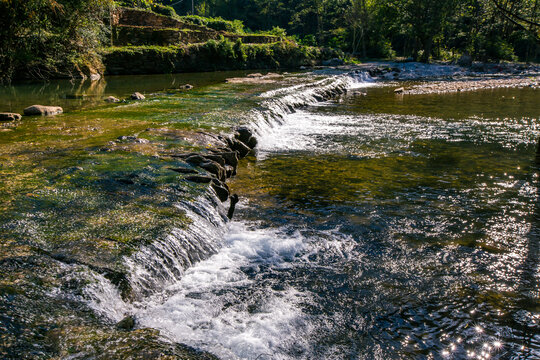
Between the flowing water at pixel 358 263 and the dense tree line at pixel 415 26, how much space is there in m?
29.1

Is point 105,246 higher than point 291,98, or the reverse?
point 291,98

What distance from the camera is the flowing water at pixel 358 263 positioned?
3.55m

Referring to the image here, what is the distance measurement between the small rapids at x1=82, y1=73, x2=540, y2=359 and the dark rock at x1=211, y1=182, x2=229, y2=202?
0.26m

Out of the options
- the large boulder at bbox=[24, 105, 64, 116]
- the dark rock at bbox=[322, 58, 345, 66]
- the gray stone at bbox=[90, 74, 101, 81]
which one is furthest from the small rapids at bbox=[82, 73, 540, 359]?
the dark rock at bbox=[322, 58, 345, 66]

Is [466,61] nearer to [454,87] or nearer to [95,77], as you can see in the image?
[454,87]

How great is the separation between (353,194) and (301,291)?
327cm

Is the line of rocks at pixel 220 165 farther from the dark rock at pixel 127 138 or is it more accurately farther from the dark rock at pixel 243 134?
the dark rock at pixel 127 138

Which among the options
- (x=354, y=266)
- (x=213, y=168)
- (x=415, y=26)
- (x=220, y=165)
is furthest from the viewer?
(x=415, y=26)

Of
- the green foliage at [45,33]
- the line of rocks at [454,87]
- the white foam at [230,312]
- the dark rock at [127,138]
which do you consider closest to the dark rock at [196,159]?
the dark rock at [127,138]

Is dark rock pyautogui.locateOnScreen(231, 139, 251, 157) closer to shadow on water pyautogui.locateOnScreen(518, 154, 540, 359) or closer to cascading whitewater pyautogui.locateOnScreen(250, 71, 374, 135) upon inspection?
cascading whitewater pyautogui.locateOnScreen(250, 71, 374, 135)

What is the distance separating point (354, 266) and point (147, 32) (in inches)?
1370

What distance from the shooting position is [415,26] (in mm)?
42062

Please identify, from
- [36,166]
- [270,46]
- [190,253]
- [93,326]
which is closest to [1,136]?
[36,166]

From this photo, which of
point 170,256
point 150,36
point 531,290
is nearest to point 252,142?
point 170,256
